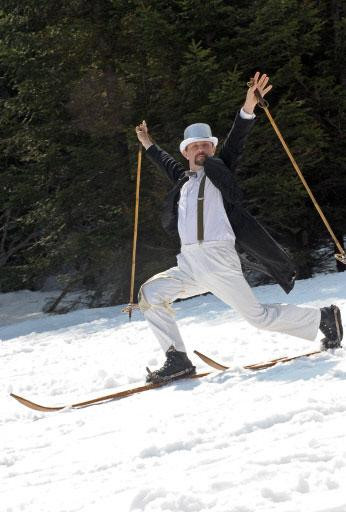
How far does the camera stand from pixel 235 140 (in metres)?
4.69

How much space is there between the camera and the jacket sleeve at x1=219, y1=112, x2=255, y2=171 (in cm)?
460

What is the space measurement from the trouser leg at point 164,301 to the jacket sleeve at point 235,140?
0.84 meters

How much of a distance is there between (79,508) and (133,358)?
143 inches

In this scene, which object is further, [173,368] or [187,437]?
[173,368]

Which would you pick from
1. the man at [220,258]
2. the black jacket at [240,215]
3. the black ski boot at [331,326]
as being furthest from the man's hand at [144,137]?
the black ski boot at [331,326]

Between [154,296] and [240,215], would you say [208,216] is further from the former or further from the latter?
[154,296]

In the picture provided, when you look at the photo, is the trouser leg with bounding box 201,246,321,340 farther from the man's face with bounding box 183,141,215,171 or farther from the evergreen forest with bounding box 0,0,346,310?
the evergreen forest with bounding box 0,0,346,310

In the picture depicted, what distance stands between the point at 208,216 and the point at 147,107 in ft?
26.3

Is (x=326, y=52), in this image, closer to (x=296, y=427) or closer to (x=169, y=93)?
(x=169, y=93)

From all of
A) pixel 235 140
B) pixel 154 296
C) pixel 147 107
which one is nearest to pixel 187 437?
pixel 154 296

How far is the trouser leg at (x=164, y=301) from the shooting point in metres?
4.77

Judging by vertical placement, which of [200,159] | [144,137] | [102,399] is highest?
[144,137]

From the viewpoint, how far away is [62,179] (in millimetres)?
13391

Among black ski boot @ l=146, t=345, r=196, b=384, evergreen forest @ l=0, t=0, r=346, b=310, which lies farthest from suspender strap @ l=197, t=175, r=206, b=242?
evergreen forest @ l=0, t=0, r=346, b=310
